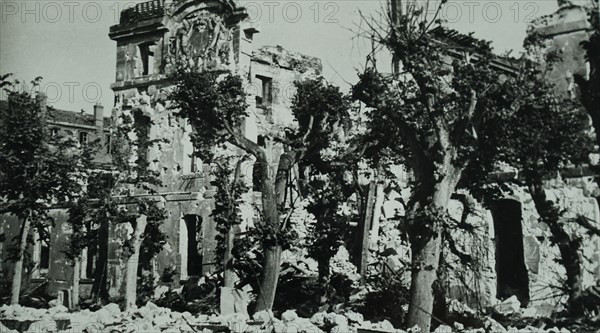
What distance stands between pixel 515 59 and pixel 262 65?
15.5m

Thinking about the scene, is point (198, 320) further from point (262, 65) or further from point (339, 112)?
point (262, 65)

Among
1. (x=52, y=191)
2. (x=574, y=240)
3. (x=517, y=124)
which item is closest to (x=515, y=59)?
(x=517, y=124)

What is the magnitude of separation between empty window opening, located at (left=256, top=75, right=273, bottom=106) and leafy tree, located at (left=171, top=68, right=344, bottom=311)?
10.6 m

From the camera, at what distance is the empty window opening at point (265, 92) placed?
87.8 feet

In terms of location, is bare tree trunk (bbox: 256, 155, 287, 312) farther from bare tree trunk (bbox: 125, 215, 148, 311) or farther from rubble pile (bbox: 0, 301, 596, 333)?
bare tree trunk (bbox: 125, 215, 148, 311)

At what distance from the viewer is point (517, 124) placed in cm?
1227

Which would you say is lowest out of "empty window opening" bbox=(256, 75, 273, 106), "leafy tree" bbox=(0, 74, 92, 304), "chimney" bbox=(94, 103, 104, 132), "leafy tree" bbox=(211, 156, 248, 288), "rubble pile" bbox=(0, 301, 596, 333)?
"rubble pile" bbox=(0, 301, 596, 333)

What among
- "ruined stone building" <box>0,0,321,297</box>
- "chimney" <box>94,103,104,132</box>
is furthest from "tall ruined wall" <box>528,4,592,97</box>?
"chimney" <box>94,103,104,132</box>

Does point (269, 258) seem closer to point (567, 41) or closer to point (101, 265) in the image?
point (567, 41)

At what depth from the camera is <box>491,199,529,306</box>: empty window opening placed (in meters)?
15.1

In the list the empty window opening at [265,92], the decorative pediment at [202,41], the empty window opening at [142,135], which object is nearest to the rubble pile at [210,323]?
the empty window opening at [142,135]

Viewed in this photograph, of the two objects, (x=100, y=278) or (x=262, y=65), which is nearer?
(x=100, y=278)

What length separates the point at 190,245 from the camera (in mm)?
22094

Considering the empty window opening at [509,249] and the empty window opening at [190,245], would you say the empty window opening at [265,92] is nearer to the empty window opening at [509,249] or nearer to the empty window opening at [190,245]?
the empty window opening at [190,245]
